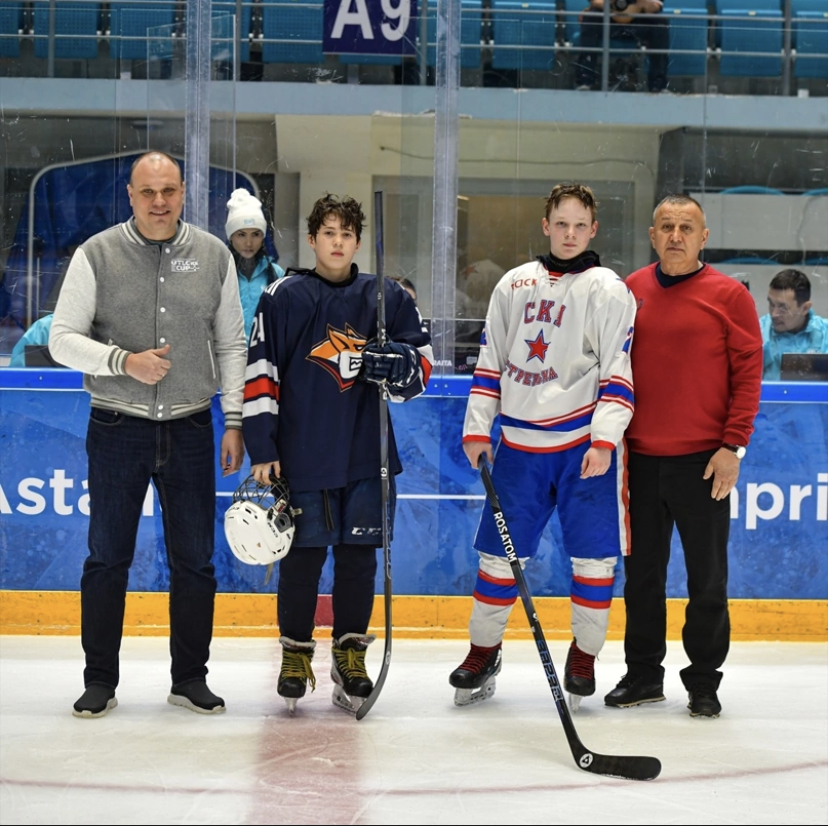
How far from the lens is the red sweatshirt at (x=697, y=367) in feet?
10.6

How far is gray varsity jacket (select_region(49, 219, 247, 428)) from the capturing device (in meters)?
3.12

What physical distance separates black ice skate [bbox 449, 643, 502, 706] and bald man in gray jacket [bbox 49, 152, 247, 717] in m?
0.63

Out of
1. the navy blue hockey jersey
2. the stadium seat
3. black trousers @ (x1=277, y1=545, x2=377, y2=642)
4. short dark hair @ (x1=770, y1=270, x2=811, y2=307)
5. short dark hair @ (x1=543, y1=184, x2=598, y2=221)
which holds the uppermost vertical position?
the stadium seat

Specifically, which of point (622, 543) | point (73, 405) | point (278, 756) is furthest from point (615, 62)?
point (278, 756)

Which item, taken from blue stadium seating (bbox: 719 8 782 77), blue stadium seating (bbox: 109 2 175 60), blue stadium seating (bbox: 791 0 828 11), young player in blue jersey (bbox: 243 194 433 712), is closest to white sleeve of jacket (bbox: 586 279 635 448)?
young player in blue jersey (bbox: 243 194 433 712)

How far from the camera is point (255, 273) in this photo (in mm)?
4219

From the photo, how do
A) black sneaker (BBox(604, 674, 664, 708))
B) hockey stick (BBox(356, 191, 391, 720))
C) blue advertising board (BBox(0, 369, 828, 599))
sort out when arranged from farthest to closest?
blue advertising board (BBox(0, 369, 828, 599)) < black sneaker (BBox(604, 674, 664, 708)) < hockey stick (BBox(356, 191, 391, 720))

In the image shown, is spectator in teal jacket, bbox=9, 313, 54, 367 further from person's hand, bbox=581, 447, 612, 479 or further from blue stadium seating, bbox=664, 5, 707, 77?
blue stadium seating, bbox=664, 5, 707, 77

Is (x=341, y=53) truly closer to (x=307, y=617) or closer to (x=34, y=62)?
(x=34, y=62)

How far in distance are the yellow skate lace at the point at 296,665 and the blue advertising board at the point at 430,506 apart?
98 centimetres

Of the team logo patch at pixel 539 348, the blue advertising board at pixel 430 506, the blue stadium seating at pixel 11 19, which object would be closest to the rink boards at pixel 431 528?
the blue advertising board at pixel 430 506

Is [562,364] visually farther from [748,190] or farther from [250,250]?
[748,190]

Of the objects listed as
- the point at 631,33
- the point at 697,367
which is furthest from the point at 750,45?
the point at 697,367

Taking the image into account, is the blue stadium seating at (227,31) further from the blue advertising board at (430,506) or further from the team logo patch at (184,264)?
the team logo patch at (184,264)
